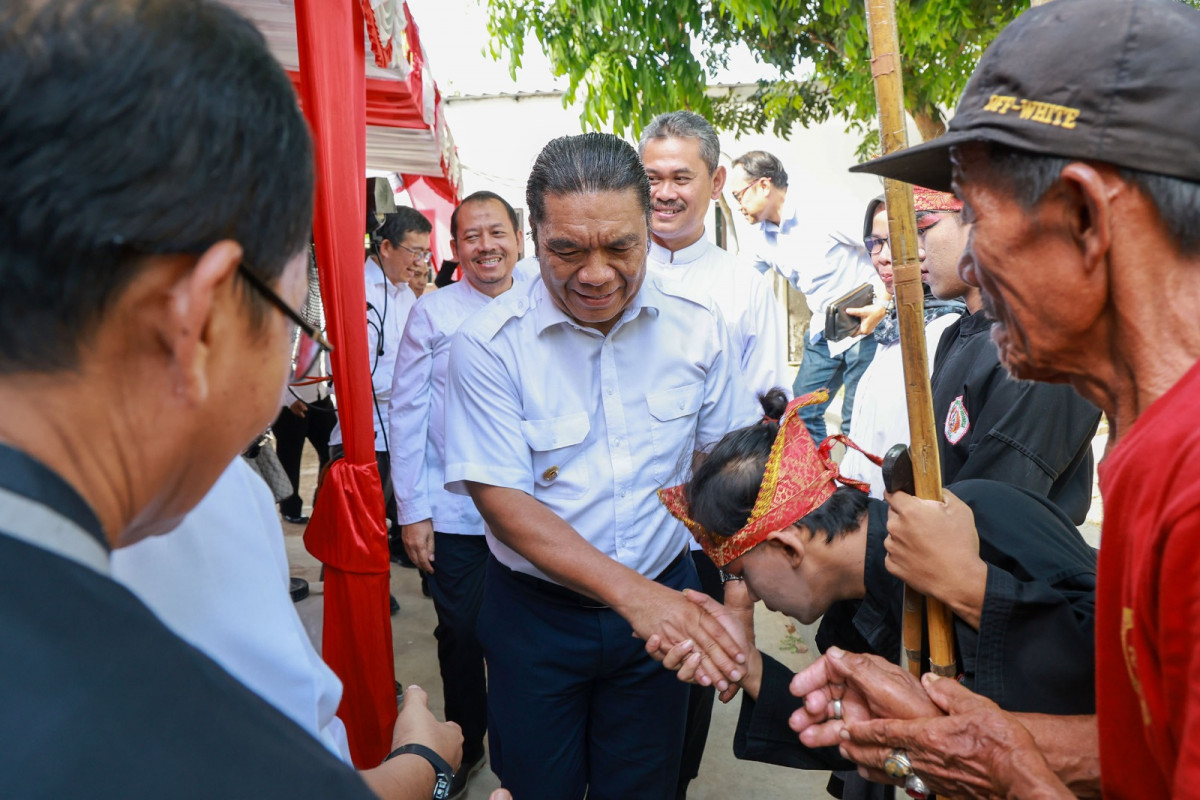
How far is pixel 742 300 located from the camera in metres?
3.65

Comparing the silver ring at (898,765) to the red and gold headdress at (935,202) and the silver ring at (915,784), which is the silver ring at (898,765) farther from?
the red and gold headdress at (935,202)

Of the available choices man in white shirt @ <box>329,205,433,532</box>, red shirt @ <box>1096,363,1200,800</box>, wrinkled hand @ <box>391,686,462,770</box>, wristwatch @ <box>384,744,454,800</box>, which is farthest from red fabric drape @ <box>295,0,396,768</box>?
man in white shirt @ <box>329,205,433,532</box>

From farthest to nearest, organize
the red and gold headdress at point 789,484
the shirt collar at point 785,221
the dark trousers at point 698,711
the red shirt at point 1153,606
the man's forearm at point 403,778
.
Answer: the shirt collar at point 785,221, the dark trousers at point 698,711, the red and gold headdress at point 789,484, the man's forearm at point 403,778, the red shirt at point 1153,606

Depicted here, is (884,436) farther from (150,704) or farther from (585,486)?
(150,704)

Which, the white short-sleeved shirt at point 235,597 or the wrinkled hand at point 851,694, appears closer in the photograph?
the white short-sleeved shirt at point 235,597

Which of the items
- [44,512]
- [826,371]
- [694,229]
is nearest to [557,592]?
[44,512]

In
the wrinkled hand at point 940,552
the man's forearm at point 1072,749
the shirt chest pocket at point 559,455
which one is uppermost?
the shirt chest pocket at point 559,455

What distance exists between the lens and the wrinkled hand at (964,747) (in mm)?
1448

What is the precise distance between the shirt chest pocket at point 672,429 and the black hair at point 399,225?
12.9 feet

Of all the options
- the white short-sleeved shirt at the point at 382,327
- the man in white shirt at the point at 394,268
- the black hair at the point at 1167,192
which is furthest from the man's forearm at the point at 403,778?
the man in white shirt at the point at 394,268

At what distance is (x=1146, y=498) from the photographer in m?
0.99

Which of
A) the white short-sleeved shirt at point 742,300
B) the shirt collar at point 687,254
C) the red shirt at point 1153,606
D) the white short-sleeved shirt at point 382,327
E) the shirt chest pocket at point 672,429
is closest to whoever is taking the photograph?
the red shirt at point 1153,606

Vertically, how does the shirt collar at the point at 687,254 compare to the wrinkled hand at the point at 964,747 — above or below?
above

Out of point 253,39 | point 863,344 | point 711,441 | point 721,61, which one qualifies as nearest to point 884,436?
point 711,441
